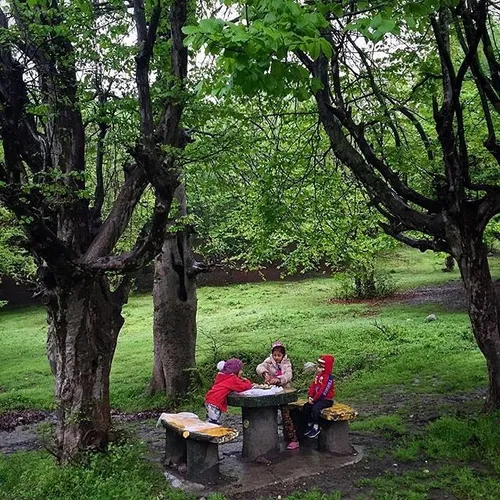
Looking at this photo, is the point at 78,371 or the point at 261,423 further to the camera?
the point at 78,371

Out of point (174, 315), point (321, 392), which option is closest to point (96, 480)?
point (321, 392)

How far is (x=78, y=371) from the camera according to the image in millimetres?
7578

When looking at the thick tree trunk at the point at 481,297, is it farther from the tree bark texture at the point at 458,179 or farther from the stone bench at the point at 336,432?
the stone bench at the point at 336,432

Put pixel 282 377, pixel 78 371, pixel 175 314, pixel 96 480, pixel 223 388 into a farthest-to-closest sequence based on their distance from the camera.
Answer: pixel 175 314
pixel 282 377
pixel 78 371
pixel 223 388
pixel 96 480

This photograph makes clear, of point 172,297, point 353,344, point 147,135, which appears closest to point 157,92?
point 147,135

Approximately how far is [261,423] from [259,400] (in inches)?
15.8

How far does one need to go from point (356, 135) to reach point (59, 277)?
4.69m

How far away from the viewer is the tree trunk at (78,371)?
750 cm

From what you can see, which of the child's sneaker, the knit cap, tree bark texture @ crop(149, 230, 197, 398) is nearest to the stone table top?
the knit cap

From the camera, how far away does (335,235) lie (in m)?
12.4

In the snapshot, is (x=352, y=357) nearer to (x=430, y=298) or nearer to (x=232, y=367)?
(x=232, y=367)

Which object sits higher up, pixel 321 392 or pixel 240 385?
pixel 240 385

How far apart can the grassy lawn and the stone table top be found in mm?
1374

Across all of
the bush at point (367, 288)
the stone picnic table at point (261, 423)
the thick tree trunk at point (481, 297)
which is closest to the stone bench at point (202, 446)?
the stone picnic table at point (261, 423)
